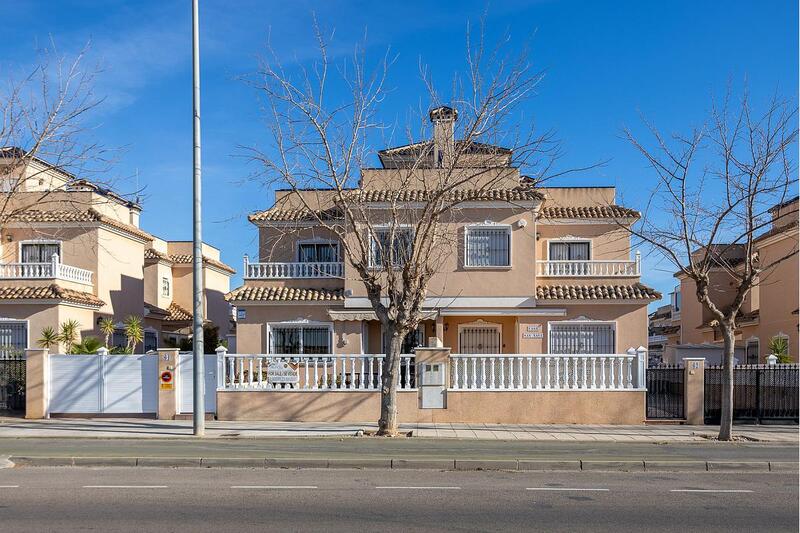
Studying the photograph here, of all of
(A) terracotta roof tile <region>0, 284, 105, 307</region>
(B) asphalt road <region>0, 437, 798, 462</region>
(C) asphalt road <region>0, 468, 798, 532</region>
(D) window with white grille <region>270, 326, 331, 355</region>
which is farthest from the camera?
(A) terracotta roof tile <region>0, 284, 105, 307</region>

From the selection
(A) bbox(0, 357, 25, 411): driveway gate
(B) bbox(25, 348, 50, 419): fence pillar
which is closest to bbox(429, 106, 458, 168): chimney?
(B) bbox(25, 348, 50, 419): fence pillar

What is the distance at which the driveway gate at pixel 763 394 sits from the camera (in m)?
20.8

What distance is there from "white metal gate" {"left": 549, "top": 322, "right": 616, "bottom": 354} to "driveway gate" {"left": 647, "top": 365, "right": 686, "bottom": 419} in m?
5.50

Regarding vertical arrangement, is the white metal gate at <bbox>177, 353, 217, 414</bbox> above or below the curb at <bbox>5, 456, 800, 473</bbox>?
above

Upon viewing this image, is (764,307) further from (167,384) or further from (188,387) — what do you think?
(167,384)

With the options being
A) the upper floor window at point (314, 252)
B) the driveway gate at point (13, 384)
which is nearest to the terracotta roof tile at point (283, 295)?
the upper floor window at point (314, 252)

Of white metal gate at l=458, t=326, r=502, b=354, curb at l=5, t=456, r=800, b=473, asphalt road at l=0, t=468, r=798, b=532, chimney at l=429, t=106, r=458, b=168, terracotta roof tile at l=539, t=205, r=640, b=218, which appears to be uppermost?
chimney at l=429, t=106, r=458, b=168

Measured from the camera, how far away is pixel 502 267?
1031 inches

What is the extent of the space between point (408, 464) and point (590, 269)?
49.2 ft

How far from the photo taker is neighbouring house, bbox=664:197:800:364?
29797 millimetres

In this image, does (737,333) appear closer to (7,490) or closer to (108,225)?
(108,225)

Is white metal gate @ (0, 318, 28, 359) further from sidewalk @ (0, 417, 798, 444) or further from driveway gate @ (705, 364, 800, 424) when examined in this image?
driveway gate @ (705, 364, 800, 424)

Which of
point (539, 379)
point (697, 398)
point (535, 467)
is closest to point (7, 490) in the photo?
point (535, 467)

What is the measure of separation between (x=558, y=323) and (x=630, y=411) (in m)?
6.29
